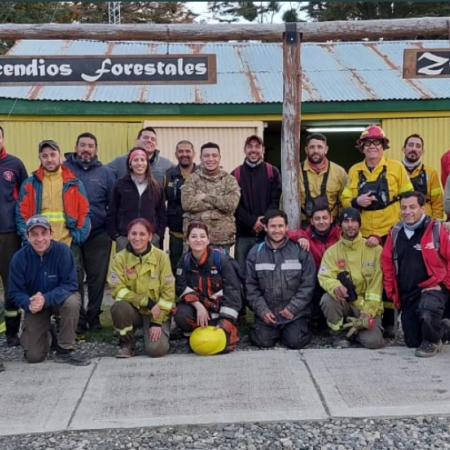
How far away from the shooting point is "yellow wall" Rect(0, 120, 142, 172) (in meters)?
10.0

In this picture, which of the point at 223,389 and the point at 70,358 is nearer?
the point at 223,389

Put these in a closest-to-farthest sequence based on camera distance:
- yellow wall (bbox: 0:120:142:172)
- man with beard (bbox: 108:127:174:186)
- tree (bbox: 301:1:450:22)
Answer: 1. man with beard (bbox: 108:127:174:186)
2. yellow wall (bbox: 0:120:142:172)
3. tree (bbox: 301:1:450:22)

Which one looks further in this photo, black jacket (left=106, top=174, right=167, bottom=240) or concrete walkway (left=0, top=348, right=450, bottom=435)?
black jacket (left=106, top=174, right=167, bottom=240)

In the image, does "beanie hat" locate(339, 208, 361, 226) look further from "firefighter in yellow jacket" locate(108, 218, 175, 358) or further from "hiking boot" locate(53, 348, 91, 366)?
"hiking boot" locate(53, 348, 91, 366)

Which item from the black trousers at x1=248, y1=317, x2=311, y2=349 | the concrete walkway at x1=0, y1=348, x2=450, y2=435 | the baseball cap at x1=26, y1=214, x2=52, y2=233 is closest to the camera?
the concrete walkway at x1=0, y1=348, x2=450, y2=435

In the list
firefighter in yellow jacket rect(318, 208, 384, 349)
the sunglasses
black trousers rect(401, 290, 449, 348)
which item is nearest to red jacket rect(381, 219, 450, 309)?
black trousers rect(401, 290, 449, 348)

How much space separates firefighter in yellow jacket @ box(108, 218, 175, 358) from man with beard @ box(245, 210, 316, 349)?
2.80 ft

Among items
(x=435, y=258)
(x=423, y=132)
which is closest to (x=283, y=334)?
(x=435, y=258)

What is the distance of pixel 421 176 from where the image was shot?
6.89 m

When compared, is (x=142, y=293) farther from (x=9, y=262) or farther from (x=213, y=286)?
(x=9, y=262)

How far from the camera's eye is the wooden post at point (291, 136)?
6.73 meters

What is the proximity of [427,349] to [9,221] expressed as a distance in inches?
163

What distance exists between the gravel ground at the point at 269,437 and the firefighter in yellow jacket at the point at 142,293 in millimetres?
1687

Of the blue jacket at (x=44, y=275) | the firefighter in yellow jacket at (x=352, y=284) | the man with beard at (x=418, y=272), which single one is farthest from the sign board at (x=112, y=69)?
the man with beard at (x=418, y=272)
